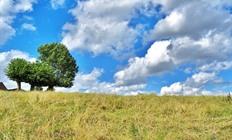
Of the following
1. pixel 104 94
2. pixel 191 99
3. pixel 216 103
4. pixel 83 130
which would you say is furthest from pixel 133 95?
pixel 83 130

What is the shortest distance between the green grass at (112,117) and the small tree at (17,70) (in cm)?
5251

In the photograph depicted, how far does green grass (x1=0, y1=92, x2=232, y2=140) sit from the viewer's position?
13.2 meters

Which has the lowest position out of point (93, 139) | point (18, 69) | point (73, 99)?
point (93, 139)

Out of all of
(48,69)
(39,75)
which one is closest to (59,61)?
(48,69)

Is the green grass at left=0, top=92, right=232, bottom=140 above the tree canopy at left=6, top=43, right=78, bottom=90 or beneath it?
beneath

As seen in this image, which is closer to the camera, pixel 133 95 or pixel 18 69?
pixel 133 95

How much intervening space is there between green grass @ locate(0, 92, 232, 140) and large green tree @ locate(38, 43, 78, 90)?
2443 inches

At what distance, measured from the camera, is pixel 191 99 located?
81.6 feet

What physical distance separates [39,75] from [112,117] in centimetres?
5962

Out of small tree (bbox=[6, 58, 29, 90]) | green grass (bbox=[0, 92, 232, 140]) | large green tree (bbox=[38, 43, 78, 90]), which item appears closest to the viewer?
green grass (bbox=[0, 92, 232, 140])

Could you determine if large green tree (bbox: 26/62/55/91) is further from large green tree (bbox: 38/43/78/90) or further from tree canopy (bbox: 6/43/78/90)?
large green tree (bbox: 38/43/78/90)

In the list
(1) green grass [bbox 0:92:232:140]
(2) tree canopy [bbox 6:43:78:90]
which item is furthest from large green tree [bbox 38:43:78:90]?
(1) green grass [bbox 0:92:232:140]

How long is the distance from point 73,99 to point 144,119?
6.88m

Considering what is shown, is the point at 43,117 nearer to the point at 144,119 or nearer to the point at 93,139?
the point at 144,119
